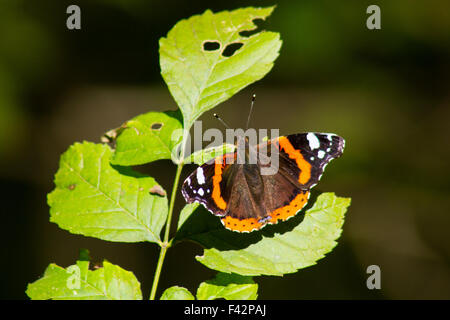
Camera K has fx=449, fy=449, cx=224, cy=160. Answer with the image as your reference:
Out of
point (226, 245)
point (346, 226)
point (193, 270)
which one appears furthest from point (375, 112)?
point (226, 245)

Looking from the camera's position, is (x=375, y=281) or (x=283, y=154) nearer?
(x=283, y=154)

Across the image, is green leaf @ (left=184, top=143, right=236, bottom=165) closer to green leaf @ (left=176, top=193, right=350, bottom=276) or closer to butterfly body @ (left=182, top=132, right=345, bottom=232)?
butterfly body @ (left=182, top=132, right=345, bottom=232)

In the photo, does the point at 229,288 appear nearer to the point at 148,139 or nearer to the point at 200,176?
the point at 200,176

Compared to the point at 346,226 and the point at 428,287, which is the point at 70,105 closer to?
the point at 346,226

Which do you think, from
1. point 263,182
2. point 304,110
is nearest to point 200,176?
point 263,182

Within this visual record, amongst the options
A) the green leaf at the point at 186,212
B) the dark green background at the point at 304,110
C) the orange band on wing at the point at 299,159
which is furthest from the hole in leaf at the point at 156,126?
the dark green background at the point at 304,110

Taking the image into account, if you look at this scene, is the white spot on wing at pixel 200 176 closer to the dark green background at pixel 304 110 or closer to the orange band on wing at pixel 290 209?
the orange band on wing at pixel 290 209
